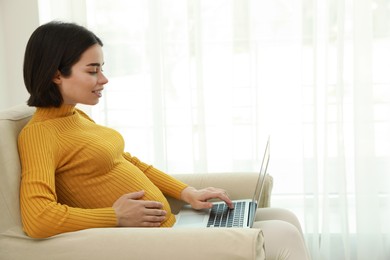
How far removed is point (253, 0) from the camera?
9.29ft

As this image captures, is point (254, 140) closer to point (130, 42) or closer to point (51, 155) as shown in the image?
point (130, 42)

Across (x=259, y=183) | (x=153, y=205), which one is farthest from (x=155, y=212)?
(x=259, y=183)

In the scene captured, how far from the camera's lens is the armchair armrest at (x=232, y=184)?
7.25 feet

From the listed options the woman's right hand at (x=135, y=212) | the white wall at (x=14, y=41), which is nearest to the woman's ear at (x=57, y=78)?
the woman's right hand at (x=135, y=212)

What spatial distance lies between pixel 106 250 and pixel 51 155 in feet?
1.11

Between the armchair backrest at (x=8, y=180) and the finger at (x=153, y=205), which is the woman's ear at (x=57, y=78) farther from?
the finger at (x=153, y=205)

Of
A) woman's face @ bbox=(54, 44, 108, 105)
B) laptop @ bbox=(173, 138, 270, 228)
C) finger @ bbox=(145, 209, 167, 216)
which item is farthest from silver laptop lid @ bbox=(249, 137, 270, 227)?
woman's face @ bbox=(54, 44, 108, 105)

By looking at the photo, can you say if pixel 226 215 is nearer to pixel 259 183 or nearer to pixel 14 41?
pixel 259 183

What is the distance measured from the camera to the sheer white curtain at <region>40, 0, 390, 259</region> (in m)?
2.82

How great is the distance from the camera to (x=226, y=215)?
1974mm

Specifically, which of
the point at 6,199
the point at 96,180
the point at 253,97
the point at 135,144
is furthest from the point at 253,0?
the point at 6,199

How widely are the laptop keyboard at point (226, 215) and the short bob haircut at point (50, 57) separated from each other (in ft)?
1.87

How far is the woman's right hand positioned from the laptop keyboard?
0.18 m

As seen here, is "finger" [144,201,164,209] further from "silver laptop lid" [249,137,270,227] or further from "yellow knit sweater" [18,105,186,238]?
"silver laptop lid" [249,137,270,227]
